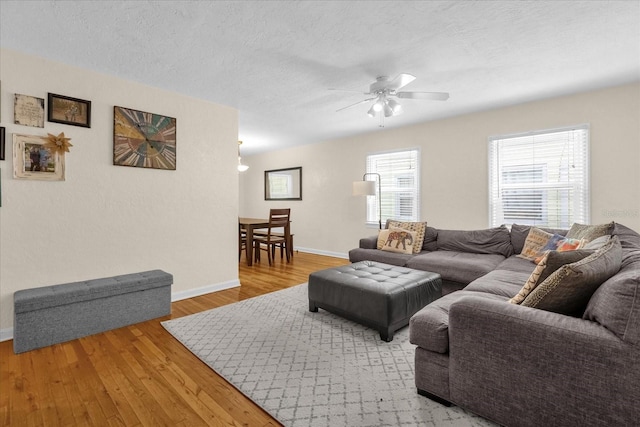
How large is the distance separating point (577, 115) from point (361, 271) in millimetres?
3267

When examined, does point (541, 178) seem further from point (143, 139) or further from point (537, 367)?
point (143, 139)

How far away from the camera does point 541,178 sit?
388 centimetres

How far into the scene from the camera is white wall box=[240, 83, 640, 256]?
3.36 metres

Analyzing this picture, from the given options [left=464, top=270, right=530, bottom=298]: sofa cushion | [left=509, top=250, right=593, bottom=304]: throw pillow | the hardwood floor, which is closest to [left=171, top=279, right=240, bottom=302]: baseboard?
the hardwood floor

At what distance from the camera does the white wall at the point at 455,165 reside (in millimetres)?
3355

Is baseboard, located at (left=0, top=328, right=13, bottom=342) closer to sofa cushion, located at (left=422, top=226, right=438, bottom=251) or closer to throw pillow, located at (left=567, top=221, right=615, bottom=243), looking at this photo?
sofa cushion, located at (left=422, top=226, right=438, bottom=251)

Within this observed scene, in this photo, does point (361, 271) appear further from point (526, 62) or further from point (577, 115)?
point (577, 115)

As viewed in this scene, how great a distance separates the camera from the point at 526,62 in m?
2.75

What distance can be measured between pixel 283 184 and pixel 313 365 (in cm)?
556

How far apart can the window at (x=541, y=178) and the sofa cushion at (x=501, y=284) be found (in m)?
1.70

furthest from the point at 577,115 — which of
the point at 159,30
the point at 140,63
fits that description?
the point at 140,63

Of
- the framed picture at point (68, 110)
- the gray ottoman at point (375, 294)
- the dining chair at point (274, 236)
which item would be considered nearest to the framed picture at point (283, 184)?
the dining chair at point (274, 236)

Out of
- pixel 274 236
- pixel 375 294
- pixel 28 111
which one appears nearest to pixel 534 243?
pixel 375 294

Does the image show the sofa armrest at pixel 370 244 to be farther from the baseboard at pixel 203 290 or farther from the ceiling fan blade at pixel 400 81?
the ceiling fan blade at pixel 400 81
